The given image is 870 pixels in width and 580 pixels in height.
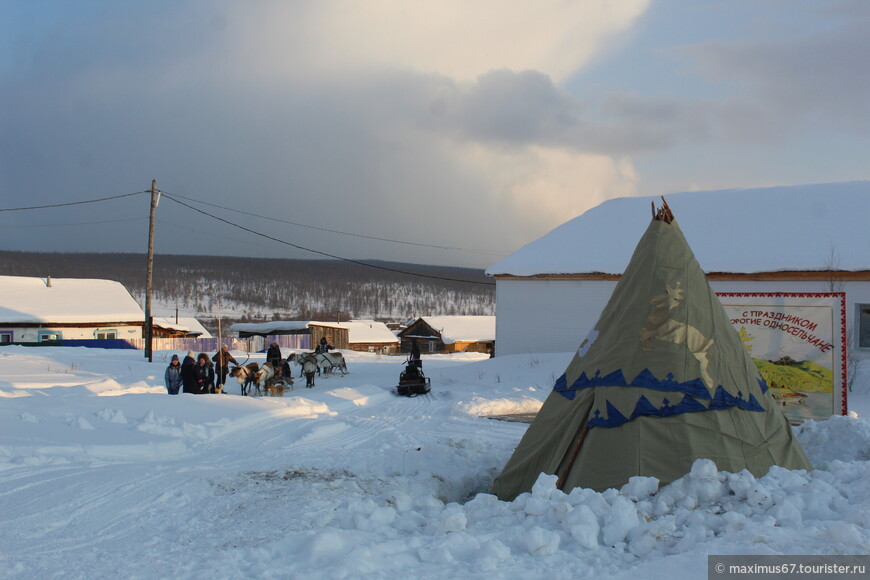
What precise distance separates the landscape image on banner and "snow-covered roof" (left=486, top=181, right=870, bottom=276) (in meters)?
6.97

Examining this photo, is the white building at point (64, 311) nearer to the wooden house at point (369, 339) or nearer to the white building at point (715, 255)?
the wooden house at point (369, 339)

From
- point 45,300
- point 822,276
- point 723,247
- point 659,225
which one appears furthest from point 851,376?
point 45,300

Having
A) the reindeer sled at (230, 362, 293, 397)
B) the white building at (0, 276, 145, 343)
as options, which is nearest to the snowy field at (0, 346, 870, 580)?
the reindeer sled at (230, 362, 293, 397)

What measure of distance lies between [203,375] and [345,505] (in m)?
10.1

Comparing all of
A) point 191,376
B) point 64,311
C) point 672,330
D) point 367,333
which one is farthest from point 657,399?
point 367,333

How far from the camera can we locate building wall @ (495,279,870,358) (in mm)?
21922

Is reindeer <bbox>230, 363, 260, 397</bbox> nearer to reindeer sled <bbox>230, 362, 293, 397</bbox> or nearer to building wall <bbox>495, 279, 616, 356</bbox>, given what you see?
reindeer sled <bbox>230, 362, 293, 397</bbox>

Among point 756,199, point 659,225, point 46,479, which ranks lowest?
point 46,479

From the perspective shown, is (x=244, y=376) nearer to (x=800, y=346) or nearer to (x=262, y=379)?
(x=262, y=379)

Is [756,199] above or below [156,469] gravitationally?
above

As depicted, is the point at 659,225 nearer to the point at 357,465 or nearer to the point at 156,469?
the point at 357,465

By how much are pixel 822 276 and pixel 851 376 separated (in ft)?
9.89

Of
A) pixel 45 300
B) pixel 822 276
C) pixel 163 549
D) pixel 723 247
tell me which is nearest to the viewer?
pixel 163 549

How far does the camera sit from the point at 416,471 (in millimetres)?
8922
